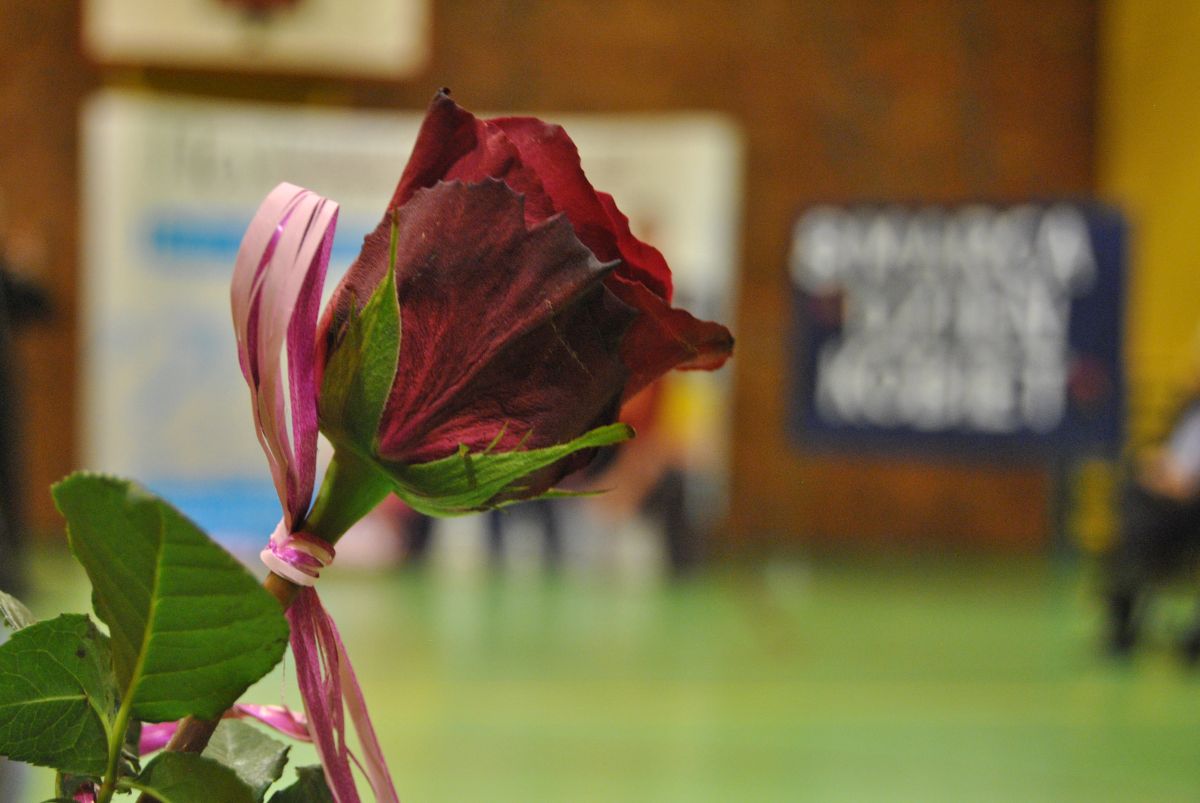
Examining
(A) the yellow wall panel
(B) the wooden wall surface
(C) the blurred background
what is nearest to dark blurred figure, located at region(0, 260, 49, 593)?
(C) the blurred background

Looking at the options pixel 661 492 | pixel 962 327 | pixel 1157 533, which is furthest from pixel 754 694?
pixel 661 492

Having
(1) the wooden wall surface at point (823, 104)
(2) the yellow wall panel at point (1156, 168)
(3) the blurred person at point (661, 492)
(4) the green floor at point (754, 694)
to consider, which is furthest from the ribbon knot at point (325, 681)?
(1) the wooden wall surface at point (823, 104)

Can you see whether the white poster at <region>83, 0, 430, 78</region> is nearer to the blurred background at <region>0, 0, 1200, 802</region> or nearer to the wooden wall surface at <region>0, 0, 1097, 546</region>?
the blurred background at <region>0, 0, 1200, 802</region>

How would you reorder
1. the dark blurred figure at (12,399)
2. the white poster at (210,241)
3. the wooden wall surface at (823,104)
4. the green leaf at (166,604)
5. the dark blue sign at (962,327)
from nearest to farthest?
the green leaf at (166,604), the dark blurred figure at (12,399), the dark blue sign at (962,327), the white poster at (210,241), the wooden wall surface at (823,104)

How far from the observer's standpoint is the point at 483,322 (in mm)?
202

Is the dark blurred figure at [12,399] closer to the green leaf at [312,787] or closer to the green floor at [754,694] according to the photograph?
the green floor at [754,694]

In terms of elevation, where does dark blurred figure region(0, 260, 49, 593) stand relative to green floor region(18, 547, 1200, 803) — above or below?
above

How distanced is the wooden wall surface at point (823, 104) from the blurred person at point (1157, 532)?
7.45 feet

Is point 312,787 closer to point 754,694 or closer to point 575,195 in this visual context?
point 575,195

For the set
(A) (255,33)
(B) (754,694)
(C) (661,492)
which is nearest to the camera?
(B) (754,694)

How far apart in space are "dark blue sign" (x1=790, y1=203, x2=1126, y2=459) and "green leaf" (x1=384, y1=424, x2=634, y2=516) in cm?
428

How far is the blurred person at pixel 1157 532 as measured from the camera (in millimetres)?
3816

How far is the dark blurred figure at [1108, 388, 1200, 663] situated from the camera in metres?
3.82

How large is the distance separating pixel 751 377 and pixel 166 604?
6192 millimetres
